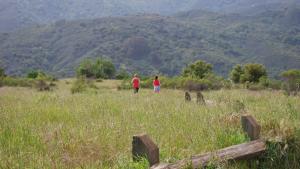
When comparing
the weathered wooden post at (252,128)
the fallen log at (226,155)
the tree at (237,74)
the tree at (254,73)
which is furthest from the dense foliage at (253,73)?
the fallen log at (226,155)

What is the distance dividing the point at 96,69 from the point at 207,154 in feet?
308

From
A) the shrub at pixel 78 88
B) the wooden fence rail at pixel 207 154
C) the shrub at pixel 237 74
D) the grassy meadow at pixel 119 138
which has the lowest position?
the shrub at pixel 237 74

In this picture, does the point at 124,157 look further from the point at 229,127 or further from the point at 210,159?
the point at 229,127

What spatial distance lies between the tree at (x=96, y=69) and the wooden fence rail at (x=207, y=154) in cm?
8475

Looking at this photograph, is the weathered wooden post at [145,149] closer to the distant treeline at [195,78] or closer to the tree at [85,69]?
the distant treeline at [195,78]

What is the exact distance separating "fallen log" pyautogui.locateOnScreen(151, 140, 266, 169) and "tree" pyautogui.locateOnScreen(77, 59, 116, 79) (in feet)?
279

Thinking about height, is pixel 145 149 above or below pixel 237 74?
above

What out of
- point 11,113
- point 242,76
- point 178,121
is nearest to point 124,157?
point 178,121

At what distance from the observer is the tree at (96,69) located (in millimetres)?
92562

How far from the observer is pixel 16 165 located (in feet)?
17.5

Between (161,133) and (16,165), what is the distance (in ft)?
9.56

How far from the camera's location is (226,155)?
5574 mm

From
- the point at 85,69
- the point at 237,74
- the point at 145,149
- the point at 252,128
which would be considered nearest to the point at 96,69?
the point at 85,69

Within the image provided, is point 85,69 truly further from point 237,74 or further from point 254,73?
point 254,73
